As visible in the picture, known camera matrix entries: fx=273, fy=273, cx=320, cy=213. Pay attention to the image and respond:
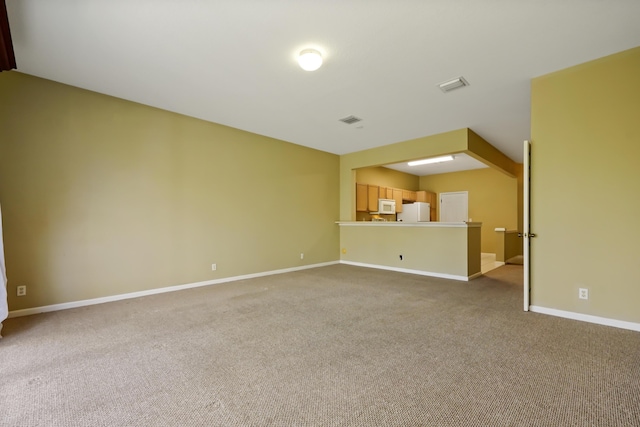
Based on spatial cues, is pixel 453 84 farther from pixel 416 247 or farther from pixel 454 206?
pixel 454 206

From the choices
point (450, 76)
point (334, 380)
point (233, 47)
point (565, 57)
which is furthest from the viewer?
point (450, 76)

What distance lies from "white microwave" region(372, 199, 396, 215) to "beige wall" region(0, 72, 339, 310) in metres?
3.15

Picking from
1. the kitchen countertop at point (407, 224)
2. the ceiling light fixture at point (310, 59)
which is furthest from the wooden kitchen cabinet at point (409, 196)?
the ceiling light fixture at point (310, 59)

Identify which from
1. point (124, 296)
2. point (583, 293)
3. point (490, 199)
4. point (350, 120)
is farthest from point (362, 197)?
point (124, 296)

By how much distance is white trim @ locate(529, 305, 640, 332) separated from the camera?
263 cm

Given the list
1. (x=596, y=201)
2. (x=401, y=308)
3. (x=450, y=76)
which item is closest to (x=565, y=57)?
(x=450, y=76)

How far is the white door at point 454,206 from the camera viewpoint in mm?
8633

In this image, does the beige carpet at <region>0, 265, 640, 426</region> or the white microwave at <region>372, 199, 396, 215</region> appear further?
the white microwave at <region>372, 199, 396, 215</region>

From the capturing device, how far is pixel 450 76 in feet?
10.3

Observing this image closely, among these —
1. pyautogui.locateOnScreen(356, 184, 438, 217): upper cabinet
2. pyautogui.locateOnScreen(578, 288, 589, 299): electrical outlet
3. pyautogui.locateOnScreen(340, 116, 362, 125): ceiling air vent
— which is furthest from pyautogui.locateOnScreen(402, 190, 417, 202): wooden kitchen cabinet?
pyautogui.locateOnScreen(578, 288, 589, 299): electrical outlet

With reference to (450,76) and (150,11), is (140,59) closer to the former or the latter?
(150,11)

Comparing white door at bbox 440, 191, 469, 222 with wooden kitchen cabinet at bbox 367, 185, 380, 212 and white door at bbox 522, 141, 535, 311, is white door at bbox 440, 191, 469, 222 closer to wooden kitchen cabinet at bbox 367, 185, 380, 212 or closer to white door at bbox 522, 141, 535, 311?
wooden kitchen cabinet at bbox 367, 185, 380, 212

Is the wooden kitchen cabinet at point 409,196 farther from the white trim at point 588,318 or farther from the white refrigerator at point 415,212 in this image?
the white trim at point 588,318

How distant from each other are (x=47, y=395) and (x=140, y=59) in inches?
115
